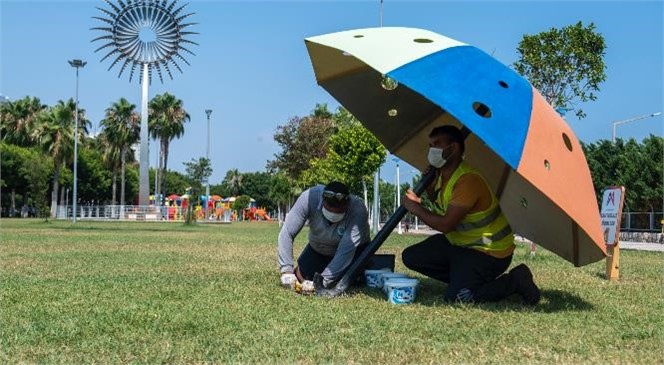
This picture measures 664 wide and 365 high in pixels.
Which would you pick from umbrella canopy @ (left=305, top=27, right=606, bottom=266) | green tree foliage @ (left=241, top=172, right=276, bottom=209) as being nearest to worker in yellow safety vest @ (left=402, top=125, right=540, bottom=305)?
umbrella canopy @ (left=305, top=27, right=606, bottom=266)

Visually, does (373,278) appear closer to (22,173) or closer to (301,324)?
(301,324)

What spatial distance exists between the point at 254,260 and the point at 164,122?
5875 cm

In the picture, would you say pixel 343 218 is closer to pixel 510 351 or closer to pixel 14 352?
pixel 510 351

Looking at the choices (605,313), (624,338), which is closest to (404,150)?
(605,313)

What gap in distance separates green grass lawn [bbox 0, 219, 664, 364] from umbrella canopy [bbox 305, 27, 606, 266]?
803 millimetres

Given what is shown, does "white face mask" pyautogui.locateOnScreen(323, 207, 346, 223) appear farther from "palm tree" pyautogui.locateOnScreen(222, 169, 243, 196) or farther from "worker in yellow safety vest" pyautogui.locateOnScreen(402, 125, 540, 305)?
"palm tree" pyautogui.locateOnScreen(222, 169, 243, 196)

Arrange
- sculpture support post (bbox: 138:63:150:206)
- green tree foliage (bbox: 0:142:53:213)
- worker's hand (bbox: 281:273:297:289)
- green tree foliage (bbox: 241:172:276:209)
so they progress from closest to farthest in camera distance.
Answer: worker's hand (bbox: 281:273:297:289) < sculpture support post (bbox: 138:63:150:206) < green tree foliage (bbox: 0:142:53:213) < green tree foliage (bbox: 241:172:276:209)

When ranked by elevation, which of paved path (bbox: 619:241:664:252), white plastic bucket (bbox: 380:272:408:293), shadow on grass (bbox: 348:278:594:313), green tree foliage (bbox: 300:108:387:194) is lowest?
paved path (bbox: 619:241:664:252)

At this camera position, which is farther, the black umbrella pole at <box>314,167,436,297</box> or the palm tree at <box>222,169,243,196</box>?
the palm tree at <box>222,169,243,196</box>

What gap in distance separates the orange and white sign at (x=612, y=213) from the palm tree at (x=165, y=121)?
61.3 meters

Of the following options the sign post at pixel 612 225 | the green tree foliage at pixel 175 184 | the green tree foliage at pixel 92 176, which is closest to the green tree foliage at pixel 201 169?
the green tree foliage at pixel 92 176

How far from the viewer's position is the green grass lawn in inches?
172

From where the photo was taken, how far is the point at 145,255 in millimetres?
13328

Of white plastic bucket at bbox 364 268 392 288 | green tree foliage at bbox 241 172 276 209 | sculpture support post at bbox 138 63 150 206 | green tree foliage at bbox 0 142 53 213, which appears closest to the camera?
white plastic bucket at bbox 364 268 392 288
